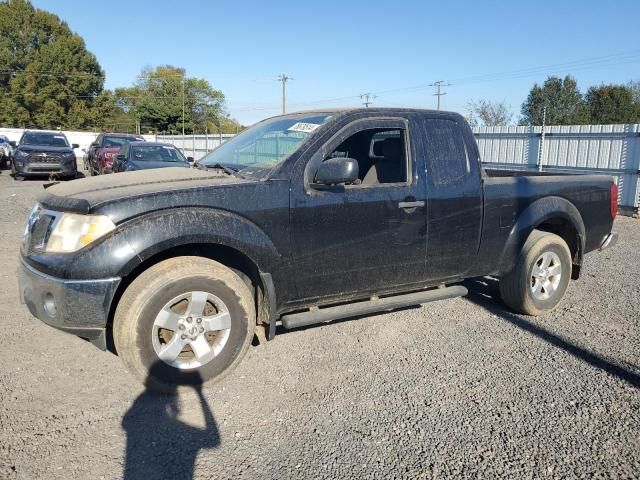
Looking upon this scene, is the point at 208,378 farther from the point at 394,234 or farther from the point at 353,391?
the point at 394,234

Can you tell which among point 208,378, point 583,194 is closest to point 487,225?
point 583,194

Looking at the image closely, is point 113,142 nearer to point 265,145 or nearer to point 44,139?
point 44,139

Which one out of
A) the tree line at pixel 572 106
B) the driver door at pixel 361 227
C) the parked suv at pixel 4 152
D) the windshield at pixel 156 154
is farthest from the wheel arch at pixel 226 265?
the tree line at pixel 572 106

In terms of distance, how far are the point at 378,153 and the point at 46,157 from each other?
16.2 metres

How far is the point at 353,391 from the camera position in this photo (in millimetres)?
3570

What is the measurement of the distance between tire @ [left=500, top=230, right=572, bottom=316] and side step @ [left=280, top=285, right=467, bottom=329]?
68 cm

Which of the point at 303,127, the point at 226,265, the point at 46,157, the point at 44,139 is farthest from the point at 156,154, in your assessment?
the point at 226,265

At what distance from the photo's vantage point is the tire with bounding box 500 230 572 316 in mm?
4953

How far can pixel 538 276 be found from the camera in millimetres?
5094

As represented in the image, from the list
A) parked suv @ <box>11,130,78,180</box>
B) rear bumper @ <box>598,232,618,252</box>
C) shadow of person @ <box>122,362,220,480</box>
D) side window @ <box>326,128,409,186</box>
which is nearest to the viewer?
shadow of person @ <box>122,362,220,480</box>

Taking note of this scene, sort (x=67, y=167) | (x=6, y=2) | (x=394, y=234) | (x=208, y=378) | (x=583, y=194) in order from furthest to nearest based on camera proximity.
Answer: (x=6, y=2) → (x=67, y=167) → (x=583, y=194) → (x=394, y=234) → (x=208, y=378)

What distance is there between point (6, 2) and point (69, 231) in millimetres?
77872

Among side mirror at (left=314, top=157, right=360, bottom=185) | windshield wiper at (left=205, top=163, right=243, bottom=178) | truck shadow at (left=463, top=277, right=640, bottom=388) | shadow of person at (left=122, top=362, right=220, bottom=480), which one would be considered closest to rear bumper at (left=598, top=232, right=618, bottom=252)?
truck shadow at (left=463, top=277, right=640, bottom=388)

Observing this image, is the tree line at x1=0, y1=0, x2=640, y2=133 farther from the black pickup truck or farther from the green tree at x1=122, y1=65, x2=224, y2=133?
the black pickup truck
